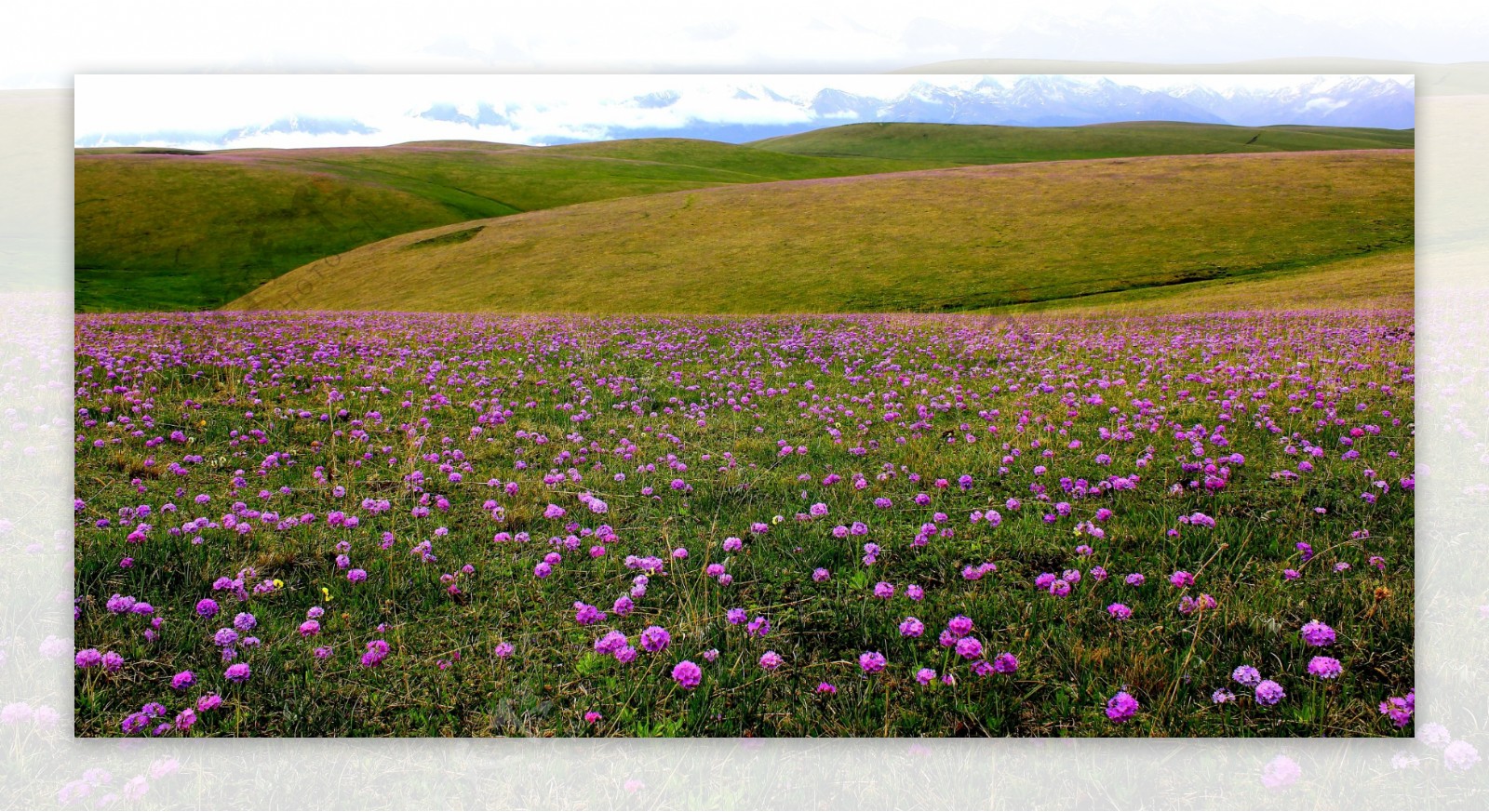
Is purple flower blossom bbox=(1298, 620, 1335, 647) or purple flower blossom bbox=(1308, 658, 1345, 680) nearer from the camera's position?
purple flower blossom bbox=(1308, 658, 1345, 680)

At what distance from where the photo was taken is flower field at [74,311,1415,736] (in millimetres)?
3084

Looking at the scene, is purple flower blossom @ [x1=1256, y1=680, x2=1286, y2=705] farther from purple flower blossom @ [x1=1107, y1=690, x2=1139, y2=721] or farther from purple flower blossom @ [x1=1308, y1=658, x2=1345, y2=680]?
purple flower blossom @ [x1=1107, y1=690, x2=1139, y2=721]

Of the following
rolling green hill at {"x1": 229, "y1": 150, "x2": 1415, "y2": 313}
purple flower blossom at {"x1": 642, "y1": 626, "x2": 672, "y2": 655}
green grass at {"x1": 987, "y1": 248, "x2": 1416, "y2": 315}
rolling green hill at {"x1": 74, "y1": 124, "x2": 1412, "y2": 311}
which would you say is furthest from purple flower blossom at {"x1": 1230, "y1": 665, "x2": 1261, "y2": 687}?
rolling green hill at {"x1": 229, "y1": 150, "x2": 1415, "y2": 313}

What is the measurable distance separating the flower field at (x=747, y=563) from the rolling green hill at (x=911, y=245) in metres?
18.0

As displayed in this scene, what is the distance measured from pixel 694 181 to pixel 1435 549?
91215 mm

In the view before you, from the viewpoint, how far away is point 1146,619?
3.37m

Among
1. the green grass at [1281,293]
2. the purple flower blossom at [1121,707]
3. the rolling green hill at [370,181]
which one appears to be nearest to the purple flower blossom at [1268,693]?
the purple flower blossom at [1121,707]

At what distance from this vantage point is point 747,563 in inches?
150

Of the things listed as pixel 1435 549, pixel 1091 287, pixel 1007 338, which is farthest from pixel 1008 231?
pixel 1435 549

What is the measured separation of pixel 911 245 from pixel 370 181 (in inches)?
2165

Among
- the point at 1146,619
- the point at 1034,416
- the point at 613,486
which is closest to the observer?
the point at 1146,619

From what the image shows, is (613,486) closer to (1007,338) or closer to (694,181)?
(1007,338)

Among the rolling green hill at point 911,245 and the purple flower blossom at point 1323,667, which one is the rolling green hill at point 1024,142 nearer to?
the rolling green hill at point 911,245

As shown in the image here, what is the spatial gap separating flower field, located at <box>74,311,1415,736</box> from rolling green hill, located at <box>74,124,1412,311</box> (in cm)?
240
